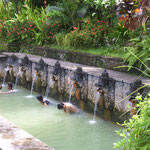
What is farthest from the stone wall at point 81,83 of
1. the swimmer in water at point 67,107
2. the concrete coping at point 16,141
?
the concrete coping at point 16,141

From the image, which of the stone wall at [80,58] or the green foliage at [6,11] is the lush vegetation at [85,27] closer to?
the green foliage at [6,11]

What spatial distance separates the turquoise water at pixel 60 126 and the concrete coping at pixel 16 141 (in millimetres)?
1886

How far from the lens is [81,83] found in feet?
29.0

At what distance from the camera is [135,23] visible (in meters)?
8.88

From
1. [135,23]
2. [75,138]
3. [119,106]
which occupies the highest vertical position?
[135,23]

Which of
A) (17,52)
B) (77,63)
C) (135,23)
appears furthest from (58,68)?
(17,52)

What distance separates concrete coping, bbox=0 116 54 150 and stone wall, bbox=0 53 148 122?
202 centimetres

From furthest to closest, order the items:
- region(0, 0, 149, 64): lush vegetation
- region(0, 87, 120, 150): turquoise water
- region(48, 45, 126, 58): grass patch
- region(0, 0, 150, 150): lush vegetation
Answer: region(48, 45, 126, 58): grass patch < region(0, 0, 149, 64): lush vegetation < region(0, 0, 150, 150): lush vegetation < region(0, 87, 120, 150): turquoise water

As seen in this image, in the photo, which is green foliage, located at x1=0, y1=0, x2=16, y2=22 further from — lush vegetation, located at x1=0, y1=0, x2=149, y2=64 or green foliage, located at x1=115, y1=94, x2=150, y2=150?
green foliage, located at x1=115, y1=94, x2=150, y2=150

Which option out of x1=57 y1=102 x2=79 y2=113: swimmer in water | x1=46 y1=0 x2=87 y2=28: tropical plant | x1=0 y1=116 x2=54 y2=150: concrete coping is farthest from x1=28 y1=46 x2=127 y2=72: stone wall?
x1=0 y1=116 x2=54 y2=150: concrete coping

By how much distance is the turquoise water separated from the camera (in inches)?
242

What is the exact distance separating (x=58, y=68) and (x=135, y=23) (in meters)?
2.74

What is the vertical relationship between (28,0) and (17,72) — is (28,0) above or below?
above

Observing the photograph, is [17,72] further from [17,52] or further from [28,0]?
[28,0]
